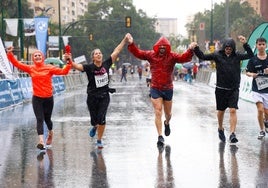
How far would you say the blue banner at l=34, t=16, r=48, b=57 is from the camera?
91.9ft

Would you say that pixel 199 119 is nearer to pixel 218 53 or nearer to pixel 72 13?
pixel 218 53

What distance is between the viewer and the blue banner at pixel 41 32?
2800cm


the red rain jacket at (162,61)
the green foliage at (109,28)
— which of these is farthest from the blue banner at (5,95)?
the green foliage at (109,28)

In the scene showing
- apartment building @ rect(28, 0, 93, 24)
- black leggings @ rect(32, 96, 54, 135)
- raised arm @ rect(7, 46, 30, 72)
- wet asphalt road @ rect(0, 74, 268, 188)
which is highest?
apartment building @ rect(28, 0, 93, 24)

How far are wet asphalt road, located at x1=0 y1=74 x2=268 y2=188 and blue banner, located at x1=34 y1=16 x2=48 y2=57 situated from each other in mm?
15113

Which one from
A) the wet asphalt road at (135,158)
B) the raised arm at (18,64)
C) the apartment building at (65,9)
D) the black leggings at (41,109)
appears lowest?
the wet asphalt road at (135,158)

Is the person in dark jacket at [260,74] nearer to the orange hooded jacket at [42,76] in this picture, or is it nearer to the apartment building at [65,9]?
the orange hooded jacket at [42,76]

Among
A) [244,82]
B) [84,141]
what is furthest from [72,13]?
[84,141]

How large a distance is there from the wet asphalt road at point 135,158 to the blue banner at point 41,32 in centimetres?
1511

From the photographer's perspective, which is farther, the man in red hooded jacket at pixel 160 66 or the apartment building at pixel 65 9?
the apartment building at pixel 65 9

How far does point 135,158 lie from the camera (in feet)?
26.9

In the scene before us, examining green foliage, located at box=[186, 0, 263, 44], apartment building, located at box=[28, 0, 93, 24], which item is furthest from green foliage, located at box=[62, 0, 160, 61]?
apartment building, located at box=[28, 0, 93, 24]

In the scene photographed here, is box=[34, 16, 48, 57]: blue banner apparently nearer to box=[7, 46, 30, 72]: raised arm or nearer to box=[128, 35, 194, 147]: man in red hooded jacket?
box=[7, 46, 30, 72]: raised arm

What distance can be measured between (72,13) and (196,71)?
10850 centimetres
